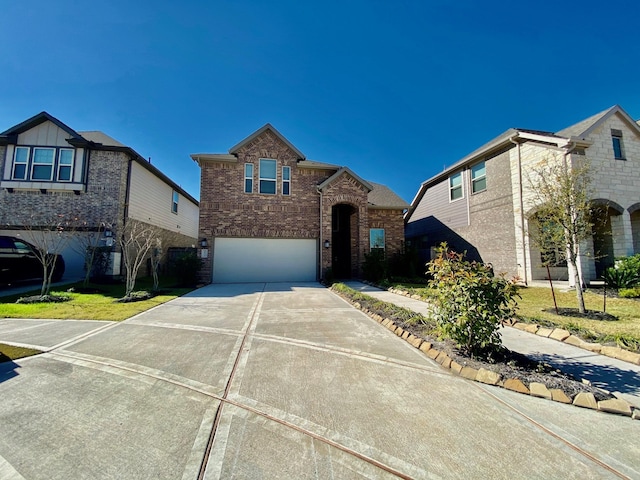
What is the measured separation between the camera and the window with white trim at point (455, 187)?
15.5 m

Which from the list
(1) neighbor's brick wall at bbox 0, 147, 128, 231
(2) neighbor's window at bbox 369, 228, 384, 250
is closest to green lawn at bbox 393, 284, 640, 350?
(2) neighbor's window at bbox 369, 228, 384, 250

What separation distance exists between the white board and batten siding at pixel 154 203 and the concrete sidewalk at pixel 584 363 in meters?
16.1

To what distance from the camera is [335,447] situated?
2.16 m

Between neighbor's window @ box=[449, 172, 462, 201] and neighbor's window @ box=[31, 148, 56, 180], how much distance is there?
2095cm

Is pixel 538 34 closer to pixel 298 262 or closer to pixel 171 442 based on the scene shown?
pixel 298 262

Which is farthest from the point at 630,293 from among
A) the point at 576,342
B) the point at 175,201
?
the point at 175,201

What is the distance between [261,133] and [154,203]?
309 inches

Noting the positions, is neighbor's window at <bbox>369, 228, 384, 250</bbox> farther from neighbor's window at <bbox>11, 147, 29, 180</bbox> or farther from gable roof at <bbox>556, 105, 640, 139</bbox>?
neighbor's window at <bbox>11, 147, 29, 180</bbox>

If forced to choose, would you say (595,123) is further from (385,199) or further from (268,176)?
(268,176)

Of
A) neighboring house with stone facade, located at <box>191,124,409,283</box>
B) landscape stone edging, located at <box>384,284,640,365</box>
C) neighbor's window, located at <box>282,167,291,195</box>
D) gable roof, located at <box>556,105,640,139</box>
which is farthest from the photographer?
neighbor's window, located at <box>282,167,291,195</box>

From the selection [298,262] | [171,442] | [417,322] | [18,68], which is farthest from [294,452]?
[18,68]

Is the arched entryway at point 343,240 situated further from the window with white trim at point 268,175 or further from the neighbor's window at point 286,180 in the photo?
the window with white trim at point 268,175

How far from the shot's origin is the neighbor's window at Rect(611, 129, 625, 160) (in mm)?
11016

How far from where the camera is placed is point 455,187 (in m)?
15.9
